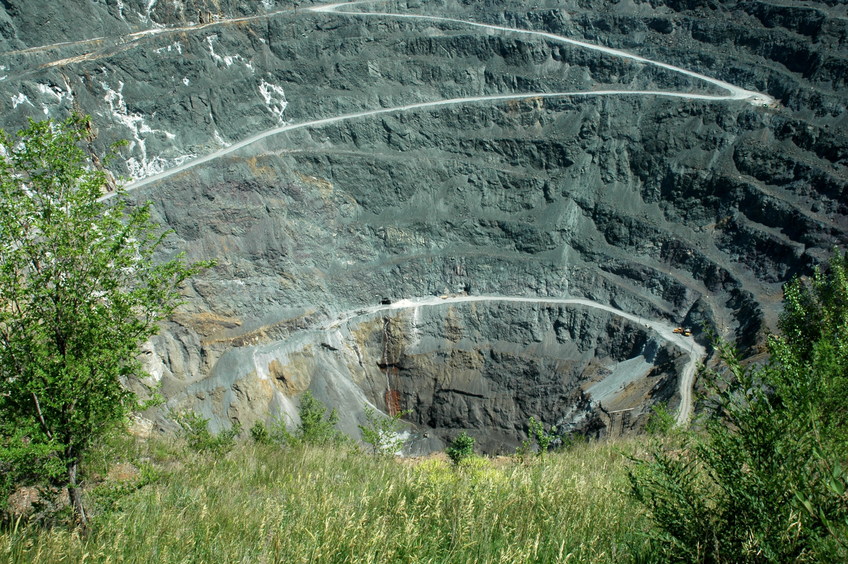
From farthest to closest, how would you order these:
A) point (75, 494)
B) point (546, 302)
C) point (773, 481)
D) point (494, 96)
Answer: point (494, 96), point (546, 302), point (75, 494), point (773, 481)

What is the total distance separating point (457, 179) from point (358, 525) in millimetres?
43566

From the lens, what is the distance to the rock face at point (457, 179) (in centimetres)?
3788

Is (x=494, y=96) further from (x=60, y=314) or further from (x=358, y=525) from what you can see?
(x=358, y=525)

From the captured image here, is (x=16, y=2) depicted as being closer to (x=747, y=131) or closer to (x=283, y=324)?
(x=283, y=324)

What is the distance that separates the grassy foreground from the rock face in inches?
1075

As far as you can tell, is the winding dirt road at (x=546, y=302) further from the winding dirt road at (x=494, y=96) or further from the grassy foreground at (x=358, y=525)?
the grassy foreground at (x=358, y=525)

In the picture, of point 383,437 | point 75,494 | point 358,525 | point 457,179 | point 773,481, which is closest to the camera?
point 773,481

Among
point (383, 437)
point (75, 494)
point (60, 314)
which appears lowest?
point (383, 437)

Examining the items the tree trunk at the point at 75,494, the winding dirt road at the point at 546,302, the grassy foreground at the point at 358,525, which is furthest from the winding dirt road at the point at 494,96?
the grassy foreground at the point at 358,525

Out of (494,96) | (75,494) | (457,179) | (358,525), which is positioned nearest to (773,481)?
(358,525)

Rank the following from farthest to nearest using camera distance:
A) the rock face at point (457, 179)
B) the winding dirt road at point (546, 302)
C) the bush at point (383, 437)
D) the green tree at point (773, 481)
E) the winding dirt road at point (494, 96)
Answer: the winding dirt road at point (494, 96), the rock face at point (457, 179), the winding dirt road at point (546, 302), the bush at point (383, 437), the green tree at point (773, 481)

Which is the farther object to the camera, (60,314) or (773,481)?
(60,314)

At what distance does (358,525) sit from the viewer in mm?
4879

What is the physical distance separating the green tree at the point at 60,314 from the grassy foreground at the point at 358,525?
747mm
